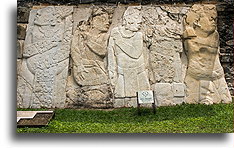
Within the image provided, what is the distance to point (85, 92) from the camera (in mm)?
6730

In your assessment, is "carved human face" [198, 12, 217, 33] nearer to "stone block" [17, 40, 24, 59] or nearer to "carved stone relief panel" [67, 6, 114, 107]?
"carved stone relief panel" [67, 6, 114, 107]

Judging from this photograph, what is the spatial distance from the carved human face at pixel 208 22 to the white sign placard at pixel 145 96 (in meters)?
1.72

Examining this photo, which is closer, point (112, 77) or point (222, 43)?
point (112, 77)

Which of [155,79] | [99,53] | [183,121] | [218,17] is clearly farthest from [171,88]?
[218,17]

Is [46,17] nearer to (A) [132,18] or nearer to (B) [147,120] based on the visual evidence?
(A) [132,18]

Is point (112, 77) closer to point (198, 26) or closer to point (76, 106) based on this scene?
point (76, 106)

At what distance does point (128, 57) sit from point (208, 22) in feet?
5.50

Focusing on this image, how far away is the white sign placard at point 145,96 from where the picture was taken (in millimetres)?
6168

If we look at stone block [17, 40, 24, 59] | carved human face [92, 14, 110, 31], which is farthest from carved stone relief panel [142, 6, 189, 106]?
stone block [17, 40, 24, 59]

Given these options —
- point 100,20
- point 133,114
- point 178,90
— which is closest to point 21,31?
point 100,20

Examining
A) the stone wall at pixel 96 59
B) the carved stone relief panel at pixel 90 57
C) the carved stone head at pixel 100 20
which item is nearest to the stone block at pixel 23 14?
the stone wall at pixel 96 59

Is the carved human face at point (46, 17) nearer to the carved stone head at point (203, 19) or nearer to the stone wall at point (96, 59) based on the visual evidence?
the stone wall at point (96, 59)

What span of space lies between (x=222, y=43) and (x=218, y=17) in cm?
57

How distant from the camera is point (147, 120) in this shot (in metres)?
5.90
